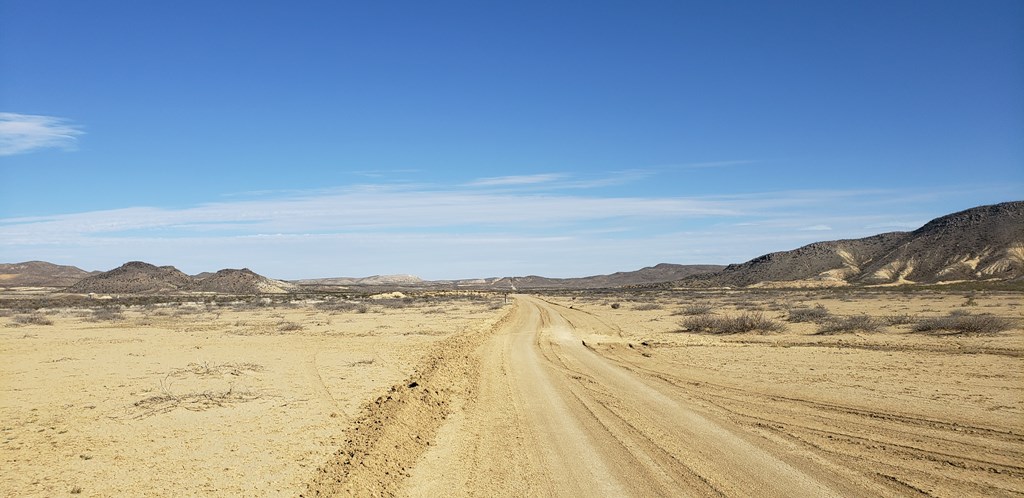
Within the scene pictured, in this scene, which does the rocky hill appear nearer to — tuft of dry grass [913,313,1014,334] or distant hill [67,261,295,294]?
distant hill [67,261,295,294]

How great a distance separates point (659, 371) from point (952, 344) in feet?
34.9

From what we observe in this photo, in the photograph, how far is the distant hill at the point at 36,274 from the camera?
16575 centimetres

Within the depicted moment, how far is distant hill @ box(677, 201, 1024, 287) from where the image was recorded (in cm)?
9481

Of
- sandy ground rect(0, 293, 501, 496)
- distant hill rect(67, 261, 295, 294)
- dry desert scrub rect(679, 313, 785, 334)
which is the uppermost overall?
distant hill rect(67, 261, 295, 294)

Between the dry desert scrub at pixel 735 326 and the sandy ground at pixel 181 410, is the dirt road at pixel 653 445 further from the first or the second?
the dry desert scrub at pixel 735 326

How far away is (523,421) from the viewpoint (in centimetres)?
975

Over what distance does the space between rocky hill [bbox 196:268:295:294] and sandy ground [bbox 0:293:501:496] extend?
99100mm

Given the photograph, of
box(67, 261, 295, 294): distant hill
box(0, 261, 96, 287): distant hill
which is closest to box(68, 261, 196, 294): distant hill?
box(67, 261, 295, 294): distant hill

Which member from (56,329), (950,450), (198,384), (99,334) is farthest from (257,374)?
(56,329)

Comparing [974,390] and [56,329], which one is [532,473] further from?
[56,329]

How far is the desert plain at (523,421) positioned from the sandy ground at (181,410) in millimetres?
52

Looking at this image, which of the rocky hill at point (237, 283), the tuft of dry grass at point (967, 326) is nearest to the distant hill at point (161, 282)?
the rocky hill at point (237, 283)

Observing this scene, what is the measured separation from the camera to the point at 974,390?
A: 38.6 feet

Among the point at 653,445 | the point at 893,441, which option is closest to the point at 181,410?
the point at 653,445
